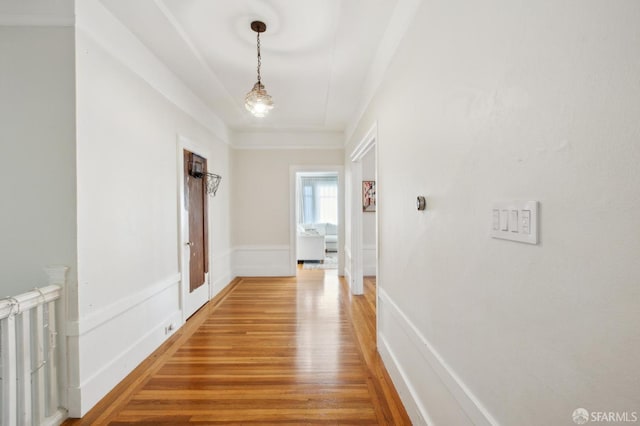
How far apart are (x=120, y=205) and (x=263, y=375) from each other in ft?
5.69

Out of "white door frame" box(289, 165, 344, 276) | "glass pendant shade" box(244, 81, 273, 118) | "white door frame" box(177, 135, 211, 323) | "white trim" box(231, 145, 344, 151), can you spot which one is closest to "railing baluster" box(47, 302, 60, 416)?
"white door frame" box(177, 135, 211, 323)

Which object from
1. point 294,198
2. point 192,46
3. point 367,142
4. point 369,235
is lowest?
point 369,235

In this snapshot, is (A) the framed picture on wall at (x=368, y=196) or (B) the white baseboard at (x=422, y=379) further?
(A) the framed picture on wall at (x=368, y=196)

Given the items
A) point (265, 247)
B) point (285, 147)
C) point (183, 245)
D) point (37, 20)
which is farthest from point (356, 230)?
point (37, 20)

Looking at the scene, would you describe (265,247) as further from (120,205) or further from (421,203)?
(421,203)

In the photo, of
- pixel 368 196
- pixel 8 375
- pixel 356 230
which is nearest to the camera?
pixel 8 375

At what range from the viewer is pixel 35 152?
183 cm

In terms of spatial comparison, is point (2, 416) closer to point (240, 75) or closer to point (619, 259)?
point (619, 259)

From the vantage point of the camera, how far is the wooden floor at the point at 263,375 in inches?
73.2

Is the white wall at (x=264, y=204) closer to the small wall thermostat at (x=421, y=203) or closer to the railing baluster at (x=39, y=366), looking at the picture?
the railing baluster at (x=39, y=366)

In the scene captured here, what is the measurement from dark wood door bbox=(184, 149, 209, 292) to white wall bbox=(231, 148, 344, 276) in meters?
1.39

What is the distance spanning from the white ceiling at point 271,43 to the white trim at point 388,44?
5 cm

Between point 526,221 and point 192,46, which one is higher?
point 192,46

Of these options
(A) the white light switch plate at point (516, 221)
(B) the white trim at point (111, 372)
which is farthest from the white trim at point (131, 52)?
(A) the white light switch plate at point (516, 221)
